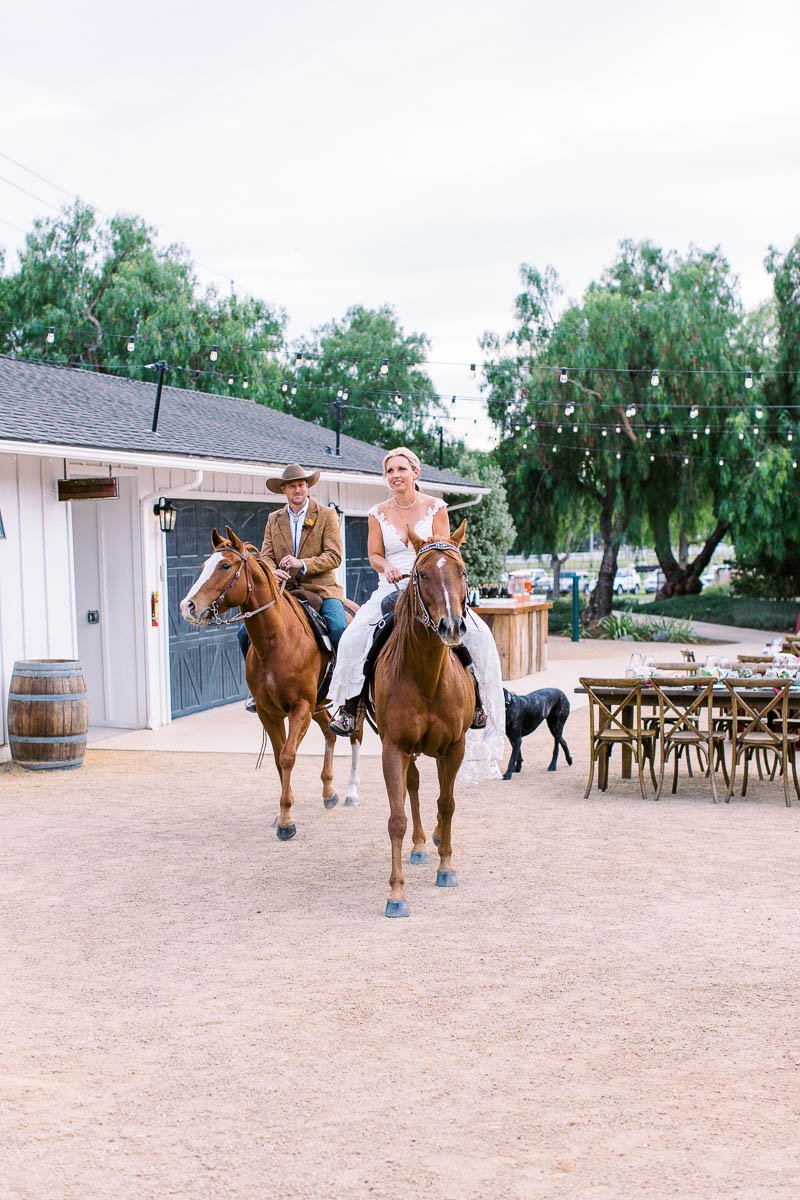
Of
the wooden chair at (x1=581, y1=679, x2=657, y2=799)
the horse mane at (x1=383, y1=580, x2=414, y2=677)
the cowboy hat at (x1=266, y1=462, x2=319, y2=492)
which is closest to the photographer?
the horse mane at (x1=383, y1=580, x2=414, y2=677)

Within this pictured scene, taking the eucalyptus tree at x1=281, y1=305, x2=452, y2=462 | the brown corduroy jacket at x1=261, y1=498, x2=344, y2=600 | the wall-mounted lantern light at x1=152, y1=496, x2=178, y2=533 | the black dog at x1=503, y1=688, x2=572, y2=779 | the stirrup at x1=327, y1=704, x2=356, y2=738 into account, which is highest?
the eucalyptus tree at x1=281, y1=305, x2=452, y2=462

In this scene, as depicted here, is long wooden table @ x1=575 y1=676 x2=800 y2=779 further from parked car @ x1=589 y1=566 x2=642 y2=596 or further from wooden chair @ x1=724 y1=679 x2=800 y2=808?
parked car @ x1=589 y1=566 x2=642 y2=596

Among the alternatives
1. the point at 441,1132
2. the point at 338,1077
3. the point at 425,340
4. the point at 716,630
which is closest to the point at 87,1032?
the point at 338,1077

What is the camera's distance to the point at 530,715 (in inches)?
409

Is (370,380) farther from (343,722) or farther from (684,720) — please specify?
(343,722)

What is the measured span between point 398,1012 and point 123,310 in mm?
34334

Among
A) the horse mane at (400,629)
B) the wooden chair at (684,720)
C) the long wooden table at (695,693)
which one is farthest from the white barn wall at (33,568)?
the wooden chair at (684,720)

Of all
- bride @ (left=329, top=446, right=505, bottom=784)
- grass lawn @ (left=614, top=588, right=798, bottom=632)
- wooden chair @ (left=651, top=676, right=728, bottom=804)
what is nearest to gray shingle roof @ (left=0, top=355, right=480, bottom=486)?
Answer: bride @ (left=329, top=446, right=505, bottom=784)

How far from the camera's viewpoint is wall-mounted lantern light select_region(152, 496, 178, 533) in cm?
1306

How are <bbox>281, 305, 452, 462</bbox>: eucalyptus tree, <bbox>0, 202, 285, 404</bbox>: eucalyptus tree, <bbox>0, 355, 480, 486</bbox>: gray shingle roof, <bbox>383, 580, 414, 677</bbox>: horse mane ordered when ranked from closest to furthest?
<bbox>383, 580, 414, 677</bbox>: horse mane < <bbox>0, 355, 480, 486</bbox>: gray shingle roof < <bbox>0, 202, 285, 404</bbox>: eucalyptus tree < <bbox>281, 305, 452, 462</bbox>: eucalyptus tree

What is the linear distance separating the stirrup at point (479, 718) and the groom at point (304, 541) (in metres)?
2.00

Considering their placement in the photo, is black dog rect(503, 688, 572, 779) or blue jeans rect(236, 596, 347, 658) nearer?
blue jeans rect(236, 596, 347, 658)

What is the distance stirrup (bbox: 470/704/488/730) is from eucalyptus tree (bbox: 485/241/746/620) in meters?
20.6

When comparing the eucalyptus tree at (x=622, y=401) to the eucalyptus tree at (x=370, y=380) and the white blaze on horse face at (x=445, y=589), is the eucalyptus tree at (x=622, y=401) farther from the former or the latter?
the white blaze on horse face at (x=445, y=589)
